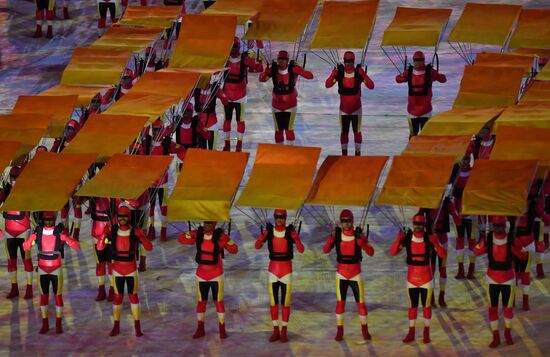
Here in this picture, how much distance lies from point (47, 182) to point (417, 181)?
17.8 feet

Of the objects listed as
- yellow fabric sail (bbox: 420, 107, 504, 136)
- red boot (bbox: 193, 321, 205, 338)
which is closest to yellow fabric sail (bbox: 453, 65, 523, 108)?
yellow fabric sail (bbox: 420, 107, 504, 136)

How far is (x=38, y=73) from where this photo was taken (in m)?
30.8

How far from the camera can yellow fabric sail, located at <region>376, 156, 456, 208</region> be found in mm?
18906

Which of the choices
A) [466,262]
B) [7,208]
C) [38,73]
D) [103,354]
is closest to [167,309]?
[103,354]

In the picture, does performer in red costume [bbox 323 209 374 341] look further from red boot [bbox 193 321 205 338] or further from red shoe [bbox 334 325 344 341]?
red boot [bbox 193 321 205 338]

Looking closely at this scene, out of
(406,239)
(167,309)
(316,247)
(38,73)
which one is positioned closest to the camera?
(406,239)

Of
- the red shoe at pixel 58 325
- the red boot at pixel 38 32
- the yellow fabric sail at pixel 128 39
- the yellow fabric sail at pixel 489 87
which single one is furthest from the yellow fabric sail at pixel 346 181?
the red boot at pixel 38 32

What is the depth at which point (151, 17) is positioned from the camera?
1048 inches

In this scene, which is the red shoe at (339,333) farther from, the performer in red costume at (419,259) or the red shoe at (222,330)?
the red shoe at (222,330)

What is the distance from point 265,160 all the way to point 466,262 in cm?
394

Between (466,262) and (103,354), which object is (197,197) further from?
(466,262)

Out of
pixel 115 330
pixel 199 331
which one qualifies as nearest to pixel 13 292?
pixel 115 330

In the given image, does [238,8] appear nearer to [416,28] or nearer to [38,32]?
[416,28]

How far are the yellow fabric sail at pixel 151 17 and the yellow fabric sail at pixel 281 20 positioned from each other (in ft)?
6.71
